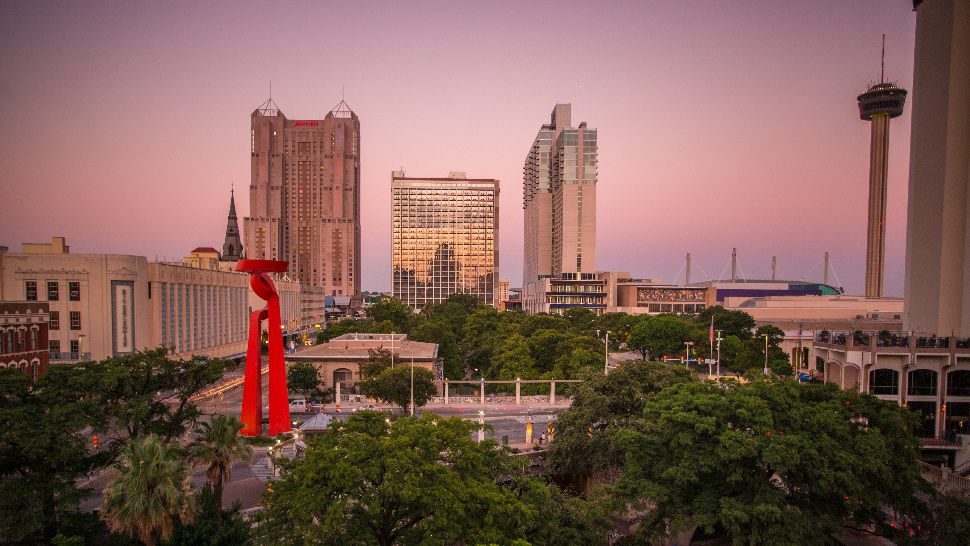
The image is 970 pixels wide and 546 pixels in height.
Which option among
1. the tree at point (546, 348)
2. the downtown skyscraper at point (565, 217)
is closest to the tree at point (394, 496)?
the tree at point (546, 348)

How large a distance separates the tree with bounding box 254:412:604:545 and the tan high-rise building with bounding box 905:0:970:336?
44.4 metres

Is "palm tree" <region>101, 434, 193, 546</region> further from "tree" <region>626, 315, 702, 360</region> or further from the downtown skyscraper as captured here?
the downtown skyscraper

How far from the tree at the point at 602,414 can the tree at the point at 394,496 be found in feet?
31.9

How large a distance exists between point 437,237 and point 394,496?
17342 centimetres

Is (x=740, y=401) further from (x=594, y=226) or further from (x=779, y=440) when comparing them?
(x=594, y=226)

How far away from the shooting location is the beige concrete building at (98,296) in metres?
52.5

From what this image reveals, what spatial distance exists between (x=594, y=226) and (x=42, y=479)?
5612 inches

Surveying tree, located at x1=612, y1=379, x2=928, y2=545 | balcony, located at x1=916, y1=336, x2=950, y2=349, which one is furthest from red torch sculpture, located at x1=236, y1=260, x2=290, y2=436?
balcony, located at x1=916, y1=336, x2=950, y2=349

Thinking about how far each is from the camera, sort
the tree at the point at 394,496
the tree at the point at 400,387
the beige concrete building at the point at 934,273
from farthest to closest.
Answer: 1. the tree at the point at 400,387
2. the beige concrete building at the point at 934,273
3. the tree at the point at 394,496

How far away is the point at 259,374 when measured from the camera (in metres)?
39.0

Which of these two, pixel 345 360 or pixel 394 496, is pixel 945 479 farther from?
pixel 345 360

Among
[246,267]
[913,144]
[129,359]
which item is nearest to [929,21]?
[913,144]

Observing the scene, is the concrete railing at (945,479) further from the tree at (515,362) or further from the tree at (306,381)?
the tree at (306,381)

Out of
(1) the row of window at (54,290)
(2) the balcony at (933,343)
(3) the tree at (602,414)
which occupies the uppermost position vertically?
(1) the row of window at (54,290)
